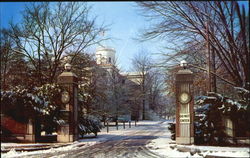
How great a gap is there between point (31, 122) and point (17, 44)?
5.36 metres

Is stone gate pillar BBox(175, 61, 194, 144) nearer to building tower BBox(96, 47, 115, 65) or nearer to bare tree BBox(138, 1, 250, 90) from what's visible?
bare tree BBox(138, 1, 250, 90)

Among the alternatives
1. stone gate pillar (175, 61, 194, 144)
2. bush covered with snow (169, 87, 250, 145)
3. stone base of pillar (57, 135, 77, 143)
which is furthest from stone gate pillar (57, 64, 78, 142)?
bush covered with snow (169, 87, 250, 145)

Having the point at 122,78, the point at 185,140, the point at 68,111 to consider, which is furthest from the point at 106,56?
the point at 185,140

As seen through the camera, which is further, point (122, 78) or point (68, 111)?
point (122, 78)

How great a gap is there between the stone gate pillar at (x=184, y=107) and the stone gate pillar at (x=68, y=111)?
4.36 metres

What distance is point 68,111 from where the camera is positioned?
1138 cm

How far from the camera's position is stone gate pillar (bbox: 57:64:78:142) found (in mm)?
11258

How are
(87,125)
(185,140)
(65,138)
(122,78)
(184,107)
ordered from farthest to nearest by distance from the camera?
(122,78) < (87,125) < (65,138) < (184,107) < (185,140)

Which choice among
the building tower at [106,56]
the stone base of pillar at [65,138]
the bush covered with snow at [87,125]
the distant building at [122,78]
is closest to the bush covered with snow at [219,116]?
the stone base of pillar at [65,138]

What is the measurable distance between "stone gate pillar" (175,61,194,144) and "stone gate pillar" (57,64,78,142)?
436 centimetres

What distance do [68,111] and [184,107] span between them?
4.81 metres

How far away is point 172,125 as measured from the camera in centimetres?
1163

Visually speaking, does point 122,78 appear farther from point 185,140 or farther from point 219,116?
point 219,116

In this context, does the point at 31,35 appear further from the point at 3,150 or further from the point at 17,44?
the point at 3,150
